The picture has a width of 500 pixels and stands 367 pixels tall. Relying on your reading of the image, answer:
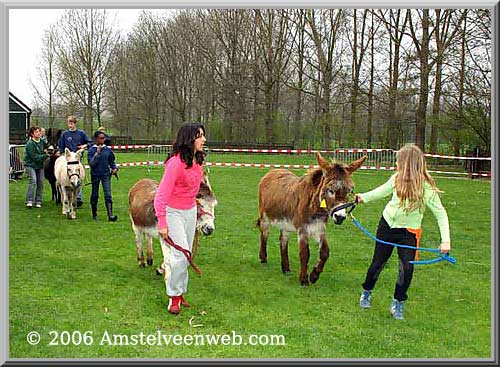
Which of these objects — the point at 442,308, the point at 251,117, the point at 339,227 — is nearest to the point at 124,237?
the point at 339,227

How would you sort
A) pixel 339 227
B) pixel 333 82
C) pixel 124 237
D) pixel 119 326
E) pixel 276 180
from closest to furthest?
1. pixel 119 326
2. pixel 276 180
3. pixel 124 237
4. pixel 339 227
5. pixel 333 82

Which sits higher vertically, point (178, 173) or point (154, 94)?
point (154, 94)

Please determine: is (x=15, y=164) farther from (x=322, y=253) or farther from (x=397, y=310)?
(x=397, y=310)

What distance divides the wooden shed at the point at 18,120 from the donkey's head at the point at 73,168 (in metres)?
10.7

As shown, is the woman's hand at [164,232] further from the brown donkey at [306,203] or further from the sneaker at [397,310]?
the sneaker at [397,310]

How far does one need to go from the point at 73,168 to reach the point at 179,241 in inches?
251

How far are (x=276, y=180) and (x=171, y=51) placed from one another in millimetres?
15769

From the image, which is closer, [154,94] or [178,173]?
[178,173]

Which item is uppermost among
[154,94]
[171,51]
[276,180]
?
[171,51]

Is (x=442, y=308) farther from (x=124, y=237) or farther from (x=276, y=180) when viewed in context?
(x=124, y=237)

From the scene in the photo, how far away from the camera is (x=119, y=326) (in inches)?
206

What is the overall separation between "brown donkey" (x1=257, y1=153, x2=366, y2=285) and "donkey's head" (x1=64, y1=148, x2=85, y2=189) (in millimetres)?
4748

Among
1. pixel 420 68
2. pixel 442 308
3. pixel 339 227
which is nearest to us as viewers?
pixel 442 308

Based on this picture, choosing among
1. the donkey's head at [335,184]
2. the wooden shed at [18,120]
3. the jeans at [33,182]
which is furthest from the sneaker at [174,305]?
the wooden shed at [18,120]
